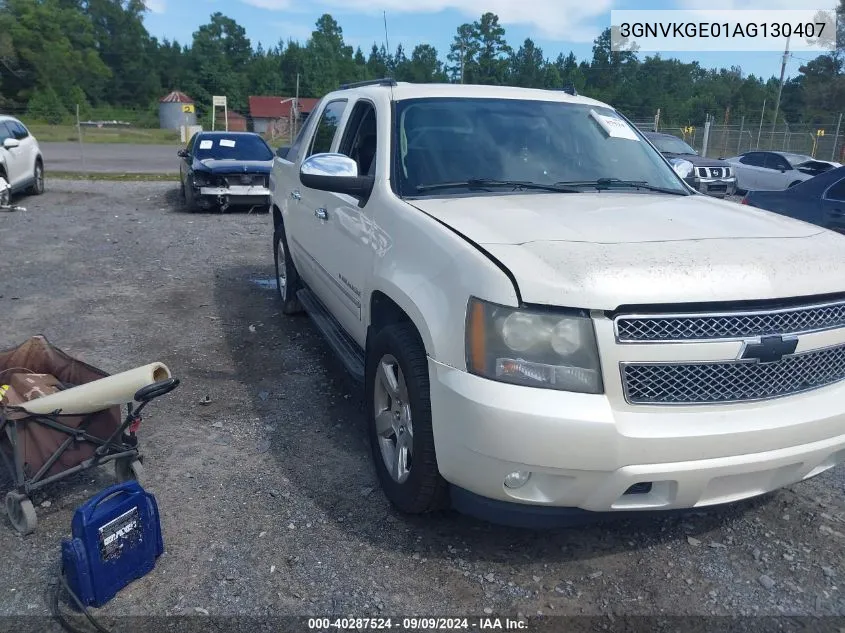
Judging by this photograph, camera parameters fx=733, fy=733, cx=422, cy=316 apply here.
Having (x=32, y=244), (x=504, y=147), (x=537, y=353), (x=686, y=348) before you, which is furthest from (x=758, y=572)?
(x=32, y=244)

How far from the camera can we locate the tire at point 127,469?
3.59 metres

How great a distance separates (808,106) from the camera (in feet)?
185

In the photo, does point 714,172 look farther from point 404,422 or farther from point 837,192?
point 404,422

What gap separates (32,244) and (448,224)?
884cm

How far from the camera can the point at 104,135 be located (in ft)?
152

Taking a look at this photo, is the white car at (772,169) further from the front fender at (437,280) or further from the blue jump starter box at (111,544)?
the blue jump starter box at (111,544)

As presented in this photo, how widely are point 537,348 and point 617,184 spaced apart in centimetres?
178

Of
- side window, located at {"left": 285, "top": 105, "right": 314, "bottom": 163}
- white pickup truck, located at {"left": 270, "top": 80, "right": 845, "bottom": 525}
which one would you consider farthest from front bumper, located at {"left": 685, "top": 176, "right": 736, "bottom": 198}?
white pickup truck, located at {"left": 270, "top": 80, "right": 845, "bottom": 525}

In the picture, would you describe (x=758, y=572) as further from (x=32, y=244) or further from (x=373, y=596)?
(x=32, y=244)

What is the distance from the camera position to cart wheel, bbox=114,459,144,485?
3.59m

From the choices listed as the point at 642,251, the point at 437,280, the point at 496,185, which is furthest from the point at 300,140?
the point at 642,251

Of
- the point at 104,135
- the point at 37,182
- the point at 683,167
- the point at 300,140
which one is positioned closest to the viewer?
the point at 683,167

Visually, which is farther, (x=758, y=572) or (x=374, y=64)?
(x=374, y=64)

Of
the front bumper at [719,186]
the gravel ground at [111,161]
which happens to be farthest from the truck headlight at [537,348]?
the gravel ground at [111,161]
